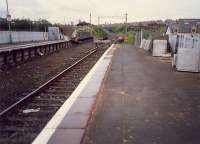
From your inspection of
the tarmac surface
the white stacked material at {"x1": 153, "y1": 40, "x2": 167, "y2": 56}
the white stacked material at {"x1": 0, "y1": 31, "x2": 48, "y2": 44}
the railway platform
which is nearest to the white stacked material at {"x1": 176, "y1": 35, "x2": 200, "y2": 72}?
the tarmac surface

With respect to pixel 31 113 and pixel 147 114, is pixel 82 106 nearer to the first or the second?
pixel 31 113

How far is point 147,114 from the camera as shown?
26.2ft

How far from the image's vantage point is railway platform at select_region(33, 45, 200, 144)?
20.6ft

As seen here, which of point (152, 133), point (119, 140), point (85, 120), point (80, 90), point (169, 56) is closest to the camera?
point (119, 140)

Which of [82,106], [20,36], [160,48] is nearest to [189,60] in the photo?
[82,106]

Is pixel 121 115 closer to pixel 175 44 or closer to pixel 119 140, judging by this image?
pixel 119 140

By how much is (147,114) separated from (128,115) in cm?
46

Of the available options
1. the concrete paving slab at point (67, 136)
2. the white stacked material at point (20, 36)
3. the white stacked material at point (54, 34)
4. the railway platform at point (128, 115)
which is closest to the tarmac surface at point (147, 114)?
the railway platform at point (128, 115)

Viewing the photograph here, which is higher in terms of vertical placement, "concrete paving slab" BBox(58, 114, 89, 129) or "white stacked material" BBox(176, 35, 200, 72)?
"white stacked material" BBox(176, 35, 200, 72)

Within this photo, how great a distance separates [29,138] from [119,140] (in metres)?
1.76

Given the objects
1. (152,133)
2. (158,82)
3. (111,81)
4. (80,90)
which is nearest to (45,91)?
(80,90)

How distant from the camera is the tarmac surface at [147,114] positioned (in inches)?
248

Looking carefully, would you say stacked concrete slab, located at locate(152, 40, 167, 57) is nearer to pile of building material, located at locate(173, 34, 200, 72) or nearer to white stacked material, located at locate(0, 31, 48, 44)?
pile of building material, located at locate(173, 34, 200, 72)

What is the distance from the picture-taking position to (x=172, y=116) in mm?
→ 7836
